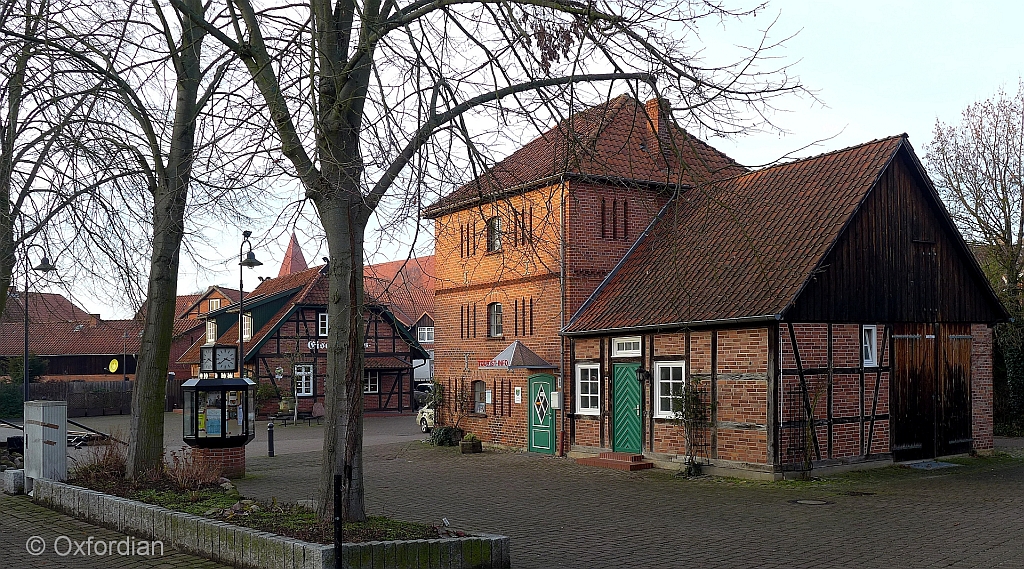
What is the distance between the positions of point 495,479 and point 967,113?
770 inches

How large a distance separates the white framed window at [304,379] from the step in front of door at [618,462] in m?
24.5

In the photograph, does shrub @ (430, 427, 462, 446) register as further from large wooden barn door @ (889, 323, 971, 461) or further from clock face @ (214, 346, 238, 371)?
large wooden barn door @ (889, 323, 971, 461)

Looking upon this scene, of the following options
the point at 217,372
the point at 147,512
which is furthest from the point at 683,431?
the point at 147,512

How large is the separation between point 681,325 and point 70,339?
51.4 metres

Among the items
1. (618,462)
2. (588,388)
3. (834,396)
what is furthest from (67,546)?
(834,396)

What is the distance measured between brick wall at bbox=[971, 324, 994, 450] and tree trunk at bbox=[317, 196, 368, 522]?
1598cm

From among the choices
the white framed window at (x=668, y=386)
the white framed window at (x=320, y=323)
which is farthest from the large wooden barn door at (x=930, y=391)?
the white framed window at (x=320, y=323)

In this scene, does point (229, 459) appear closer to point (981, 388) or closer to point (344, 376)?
point (344, 376)

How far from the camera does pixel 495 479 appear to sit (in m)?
17.5

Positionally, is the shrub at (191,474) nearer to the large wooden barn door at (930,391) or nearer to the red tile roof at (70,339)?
the large wooden barn door at (930,391)

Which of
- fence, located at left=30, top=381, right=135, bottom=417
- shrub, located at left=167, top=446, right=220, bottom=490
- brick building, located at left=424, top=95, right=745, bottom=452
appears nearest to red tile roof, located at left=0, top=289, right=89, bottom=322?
fence, located at left=30, top=381, right=135, bottom=417

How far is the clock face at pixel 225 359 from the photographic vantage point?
1841 cm

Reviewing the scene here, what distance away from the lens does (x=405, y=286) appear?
28.4 feet

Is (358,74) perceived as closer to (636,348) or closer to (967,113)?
(636,348)
